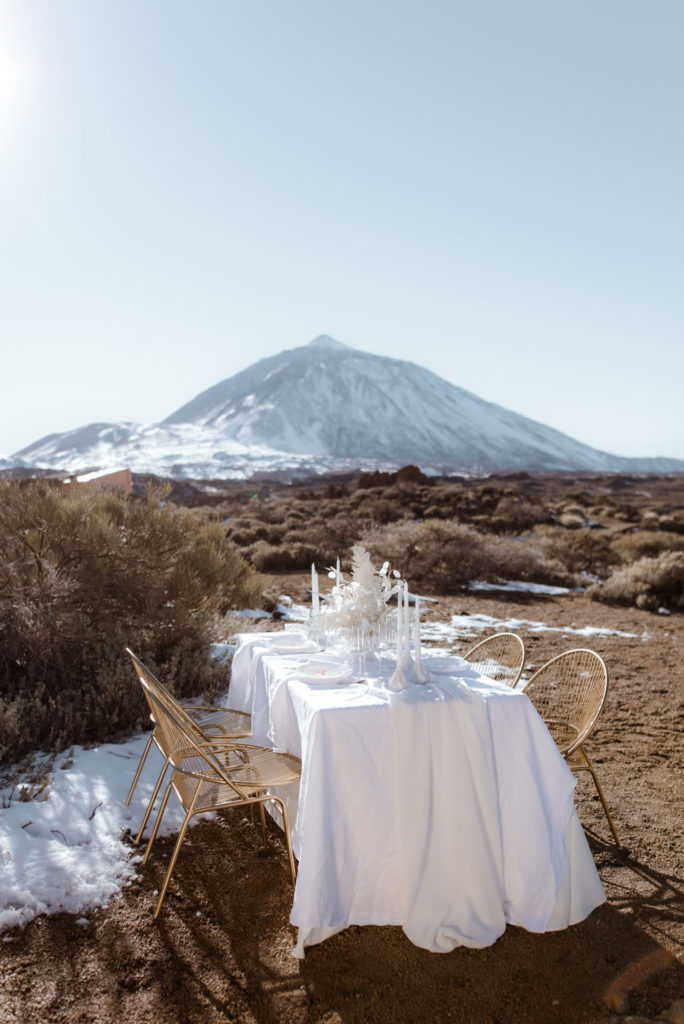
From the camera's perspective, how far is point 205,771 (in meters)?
2.70

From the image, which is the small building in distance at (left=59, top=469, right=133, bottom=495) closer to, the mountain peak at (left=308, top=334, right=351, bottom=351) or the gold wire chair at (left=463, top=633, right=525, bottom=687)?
the gold wire chair at (left=463, top=633, right=525, bottom=687)

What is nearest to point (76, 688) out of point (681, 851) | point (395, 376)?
point (681, 851)

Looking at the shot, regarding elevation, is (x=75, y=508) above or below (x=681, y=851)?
above

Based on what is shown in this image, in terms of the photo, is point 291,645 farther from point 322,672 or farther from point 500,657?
point 500,657

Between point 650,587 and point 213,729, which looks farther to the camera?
point 650,587

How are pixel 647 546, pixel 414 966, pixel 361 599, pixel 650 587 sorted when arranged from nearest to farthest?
pixel 414 966
pixel 361 599
pixel 650 587
pixel 647 546

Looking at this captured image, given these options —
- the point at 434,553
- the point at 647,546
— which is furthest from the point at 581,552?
the point at 434,553

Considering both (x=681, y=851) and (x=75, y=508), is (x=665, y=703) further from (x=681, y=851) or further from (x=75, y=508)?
(x=75, y=508)

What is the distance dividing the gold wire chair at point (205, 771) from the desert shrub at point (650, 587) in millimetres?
7714

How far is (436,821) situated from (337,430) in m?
111

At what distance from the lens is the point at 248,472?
65.6m

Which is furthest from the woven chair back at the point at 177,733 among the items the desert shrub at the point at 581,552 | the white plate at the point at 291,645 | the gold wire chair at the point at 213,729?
the desert shrub at the point at 581,552

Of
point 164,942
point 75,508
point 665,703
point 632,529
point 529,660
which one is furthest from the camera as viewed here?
point 632,529

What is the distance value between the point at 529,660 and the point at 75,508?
13.0 feet
